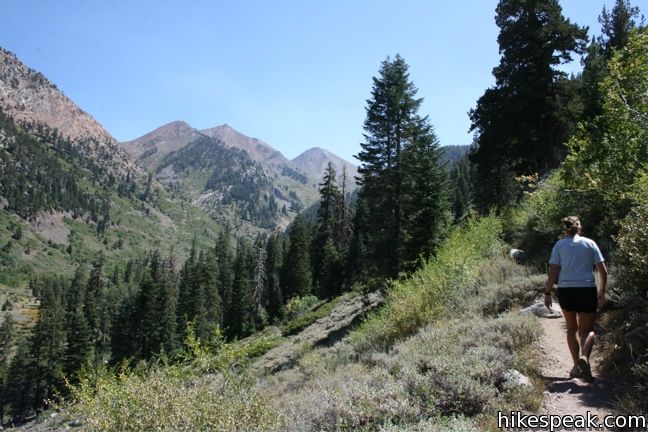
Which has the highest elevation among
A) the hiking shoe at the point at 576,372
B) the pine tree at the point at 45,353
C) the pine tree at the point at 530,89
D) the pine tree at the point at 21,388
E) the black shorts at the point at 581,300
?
the pine tree at the point at 530,89

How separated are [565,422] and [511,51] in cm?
2189

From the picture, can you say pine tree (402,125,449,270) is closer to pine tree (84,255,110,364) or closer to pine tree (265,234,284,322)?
pine tree (265,234,284,322)

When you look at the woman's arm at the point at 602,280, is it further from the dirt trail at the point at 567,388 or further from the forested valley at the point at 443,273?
the dirt trail at the point at 567,388

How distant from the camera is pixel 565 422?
4.62m

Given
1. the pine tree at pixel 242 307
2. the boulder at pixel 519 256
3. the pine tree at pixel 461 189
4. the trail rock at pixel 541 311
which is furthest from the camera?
the pine tree at pixel 461 189

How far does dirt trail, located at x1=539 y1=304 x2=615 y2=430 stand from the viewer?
4.89m

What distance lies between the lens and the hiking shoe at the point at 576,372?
554cm

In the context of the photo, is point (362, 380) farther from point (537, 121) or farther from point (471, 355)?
point (537, 121)

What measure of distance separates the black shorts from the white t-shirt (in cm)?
7

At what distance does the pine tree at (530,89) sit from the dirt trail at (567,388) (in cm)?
1714

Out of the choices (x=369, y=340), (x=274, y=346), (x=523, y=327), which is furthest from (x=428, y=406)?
(x=274, y=346)

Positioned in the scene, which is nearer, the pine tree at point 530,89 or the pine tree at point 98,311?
the pine tree at point 530,89

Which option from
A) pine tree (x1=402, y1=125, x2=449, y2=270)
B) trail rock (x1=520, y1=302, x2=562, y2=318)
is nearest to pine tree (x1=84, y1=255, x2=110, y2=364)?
pine tree (x1=402, y1=125, x2=449, y2=270)

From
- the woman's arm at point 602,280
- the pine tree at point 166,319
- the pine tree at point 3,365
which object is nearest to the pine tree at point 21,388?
the pine tree at point 3,365
